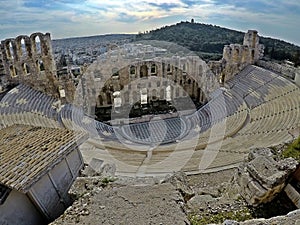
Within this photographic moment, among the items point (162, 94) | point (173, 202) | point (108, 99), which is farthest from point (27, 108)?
point (173, 202)

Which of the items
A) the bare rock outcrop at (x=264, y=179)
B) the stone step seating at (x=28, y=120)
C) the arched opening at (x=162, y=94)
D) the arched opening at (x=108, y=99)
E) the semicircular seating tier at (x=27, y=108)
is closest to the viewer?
the bare rock outcrop at (x=264, y=179)

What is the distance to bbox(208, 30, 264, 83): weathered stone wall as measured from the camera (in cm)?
2081

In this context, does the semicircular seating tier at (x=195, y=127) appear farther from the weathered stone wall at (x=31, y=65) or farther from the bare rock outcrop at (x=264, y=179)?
the bare rock outcrop at (x=264, y=179)

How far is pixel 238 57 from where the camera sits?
834 inches

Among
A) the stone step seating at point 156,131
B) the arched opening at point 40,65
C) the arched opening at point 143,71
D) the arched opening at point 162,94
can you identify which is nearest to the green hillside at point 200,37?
the arched opening at point 143,71

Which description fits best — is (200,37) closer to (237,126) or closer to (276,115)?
(276,115)

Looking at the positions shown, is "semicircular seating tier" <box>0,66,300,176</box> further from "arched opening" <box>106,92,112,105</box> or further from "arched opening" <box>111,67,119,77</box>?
"arched opening" <box>111,67,119,77</box>

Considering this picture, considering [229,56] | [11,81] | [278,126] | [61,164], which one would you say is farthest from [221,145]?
[11,81]

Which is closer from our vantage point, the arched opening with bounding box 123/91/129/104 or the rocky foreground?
the rocky foreground

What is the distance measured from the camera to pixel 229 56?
2127cm

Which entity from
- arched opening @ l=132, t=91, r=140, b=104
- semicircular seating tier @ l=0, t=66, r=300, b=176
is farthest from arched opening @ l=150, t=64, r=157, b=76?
semicircular seating tier @ l=0, t=66, r=300, b=176

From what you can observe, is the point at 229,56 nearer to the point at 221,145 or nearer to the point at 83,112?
the point at 221,145

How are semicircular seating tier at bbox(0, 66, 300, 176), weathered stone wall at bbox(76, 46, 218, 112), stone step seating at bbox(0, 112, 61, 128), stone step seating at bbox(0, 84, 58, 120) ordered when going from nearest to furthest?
semicircular seating tier at bbox(0, 66, 300, 176)
stone step seating at bbox(0, 112, 61, 128)
stone step seating at bbox(0, 84, 58, 120)
weathered stone wall at bbox(76, 46, 218, 112)

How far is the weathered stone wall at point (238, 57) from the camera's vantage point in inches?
819
